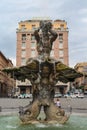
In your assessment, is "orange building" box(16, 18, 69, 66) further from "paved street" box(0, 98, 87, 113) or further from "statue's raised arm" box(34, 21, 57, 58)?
"statue's raised arm" box(34, 21, 57, 58)

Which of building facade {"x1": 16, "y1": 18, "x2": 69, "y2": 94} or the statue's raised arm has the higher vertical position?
building facade {"x1": 16, "y1": 18, "x2": 69, "y2": 94}

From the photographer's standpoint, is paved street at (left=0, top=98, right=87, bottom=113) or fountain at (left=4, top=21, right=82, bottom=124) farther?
paved street at (left=0, top=98, right=87, bottom=113)

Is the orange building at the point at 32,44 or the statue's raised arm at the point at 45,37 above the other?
the orange building at the point at 32,44

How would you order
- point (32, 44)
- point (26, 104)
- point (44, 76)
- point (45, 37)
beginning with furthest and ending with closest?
point (32, 44), point (26, 104), point (45, 37), point (44, 76)

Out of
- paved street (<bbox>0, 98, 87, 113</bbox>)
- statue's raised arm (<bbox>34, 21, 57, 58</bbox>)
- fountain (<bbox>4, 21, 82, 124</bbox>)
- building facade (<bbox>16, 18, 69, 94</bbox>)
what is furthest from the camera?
building facade (<bbox>16, 18, 69, 94</bbox>)

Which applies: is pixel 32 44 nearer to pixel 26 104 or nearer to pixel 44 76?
pixel 26 104

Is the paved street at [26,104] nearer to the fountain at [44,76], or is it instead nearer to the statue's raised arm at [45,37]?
the fountain at [44,76]

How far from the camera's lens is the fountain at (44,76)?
14781 millimetres

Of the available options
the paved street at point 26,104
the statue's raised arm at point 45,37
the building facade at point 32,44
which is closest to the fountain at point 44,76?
the statue's raised arm at point 45,37

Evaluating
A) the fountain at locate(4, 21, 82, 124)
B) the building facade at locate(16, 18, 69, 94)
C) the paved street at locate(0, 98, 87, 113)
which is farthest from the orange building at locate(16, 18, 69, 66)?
→ the fountain at locate(4, 21, 82, 124)

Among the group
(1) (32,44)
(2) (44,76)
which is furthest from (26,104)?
(1) (32,44)

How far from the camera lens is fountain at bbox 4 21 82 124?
14781mm

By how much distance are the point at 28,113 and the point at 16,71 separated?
1.88 m

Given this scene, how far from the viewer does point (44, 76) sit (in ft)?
49.3
